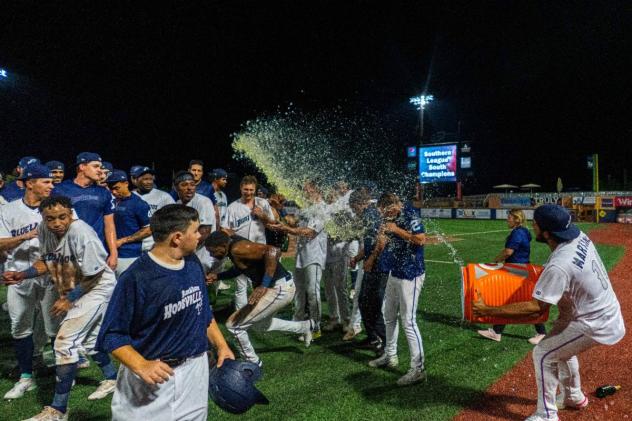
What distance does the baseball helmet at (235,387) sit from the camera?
8.66 feet

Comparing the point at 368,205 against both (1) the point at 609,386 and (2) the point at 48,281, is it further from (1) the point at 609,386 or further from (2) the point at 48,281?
(2) the point at 48,281

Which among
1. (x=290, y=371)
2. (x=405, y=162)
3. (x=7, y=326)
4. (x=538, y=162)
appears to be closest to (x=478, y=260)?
(x=290, y=371)

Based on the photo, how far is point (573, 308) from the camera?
385 cm

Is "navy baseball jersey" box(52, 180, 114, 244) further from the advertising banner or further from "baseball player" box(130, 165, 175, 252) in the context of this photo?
the advertising banner

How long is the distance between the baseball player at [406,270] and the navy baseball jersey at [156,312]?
2.58 metres

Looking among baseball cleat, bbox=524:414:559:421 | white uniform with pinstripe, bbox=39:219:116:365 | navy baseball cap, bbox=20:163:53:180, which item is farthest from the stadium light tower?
white uniform with pinstripe, bbox=39:219:116:365

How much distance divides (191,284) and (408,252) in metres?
2.74

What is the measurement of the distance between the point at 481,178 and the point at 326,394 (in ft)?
252

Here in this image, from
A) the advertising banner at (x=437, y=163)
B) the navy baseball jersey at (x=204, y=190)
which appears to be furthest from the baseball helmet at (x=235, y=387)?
the advertising banner at (x=437, y=163)

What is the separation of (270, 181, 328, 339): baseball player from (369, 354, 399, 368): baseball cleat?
134 centimetres

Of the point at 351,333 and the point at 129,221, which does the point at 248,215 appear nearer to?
the point at 129,221

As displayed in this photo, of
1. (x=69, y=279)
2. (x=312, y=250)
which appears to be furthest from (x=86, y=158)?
(x=312, y=250)

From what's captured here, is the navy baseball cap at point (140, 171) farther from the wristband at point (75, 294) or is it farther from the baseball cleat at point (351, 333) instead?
the baseball cleat at point (351, 333)

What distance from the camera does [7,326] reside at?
723 centimetres
